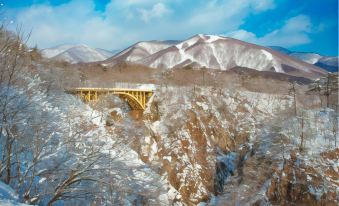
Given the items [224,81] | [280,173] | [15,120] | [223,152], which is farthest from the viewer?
[224,81]

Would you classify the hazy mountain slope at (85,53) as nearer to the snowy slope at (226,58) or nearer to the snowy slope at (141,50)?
the snowy slope at (141,50)

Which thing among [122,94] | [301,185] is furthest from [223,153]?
[122,94]

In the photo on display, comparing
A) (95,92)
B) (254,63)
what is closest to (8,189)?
(95,92)

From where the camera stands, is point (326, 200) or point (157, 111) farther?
point (157, 111)

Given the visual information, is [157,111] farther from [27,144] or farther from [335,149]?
[27,144]

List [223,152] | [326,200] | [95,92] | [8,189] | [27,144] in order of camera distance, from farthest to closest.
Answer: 1. [223,152]
2. [95,92]
3. [326,200]
4. [27,144]
5. [8,189]

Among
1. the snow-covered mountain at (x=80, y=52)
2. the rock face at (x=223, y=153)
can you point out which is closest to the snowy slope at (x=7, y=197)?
the rock face at (x=223, y=153)

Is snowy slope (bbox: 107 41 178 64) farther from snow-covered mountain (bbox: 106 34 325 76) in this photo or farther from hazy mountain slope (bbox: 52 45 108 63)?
hazy mountain slope (bbox: 52 45 108 63)

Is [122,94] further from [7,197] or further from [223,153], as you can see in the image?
[7,197]
